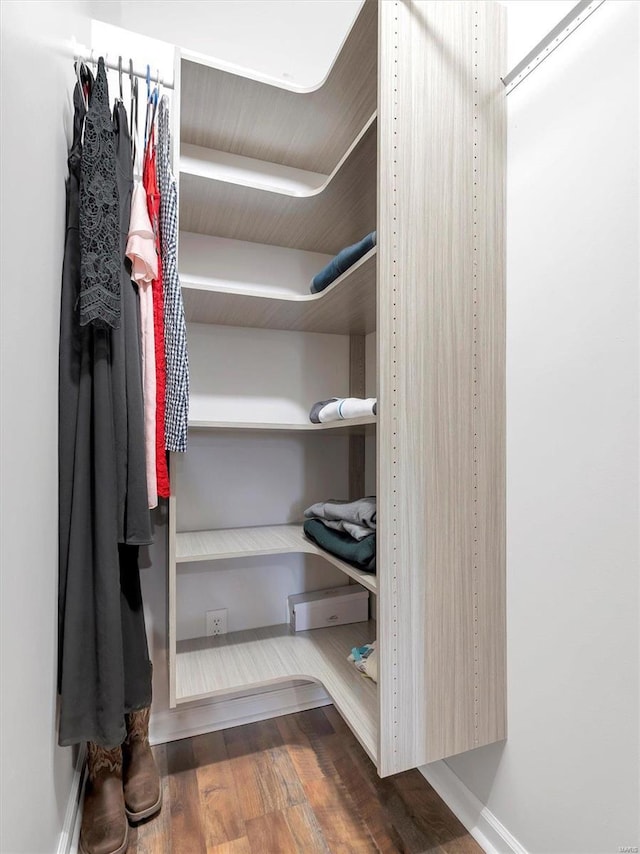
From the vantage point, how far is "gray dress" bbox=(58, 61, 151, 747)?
3.21 ft

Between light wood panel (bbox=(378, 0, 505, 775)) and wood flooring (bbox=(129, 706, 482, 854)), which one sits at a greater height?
light wood panel (bbox=(378, 0, 505, 775))

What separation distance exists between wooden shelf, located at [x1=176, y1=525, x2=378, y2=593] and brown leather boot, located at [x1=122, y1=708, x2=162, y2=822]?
0.47 m

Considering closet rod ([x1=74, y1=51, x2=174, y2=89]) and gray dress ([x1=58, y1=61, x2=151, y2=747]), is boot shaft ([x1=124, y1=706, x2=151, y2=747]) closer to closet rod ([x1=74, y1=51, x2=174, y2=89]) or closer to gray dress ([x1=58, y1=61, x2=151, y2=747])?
gray dress ([x1=58, y1=61, x2=151, y2=747])

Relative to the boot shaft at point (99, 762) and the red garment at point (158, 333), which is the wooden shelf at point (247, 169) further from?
the boot shaft at point (99, 762)

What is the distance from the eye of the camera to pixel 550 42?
1.02m

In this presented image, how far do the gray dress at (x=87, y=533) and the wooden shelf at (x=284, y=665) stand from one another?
0.34 m

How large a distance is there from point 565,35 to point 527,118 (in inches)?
6.1

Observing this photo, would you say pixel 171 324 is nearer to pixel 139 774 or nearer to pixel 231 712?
pixel 139 774

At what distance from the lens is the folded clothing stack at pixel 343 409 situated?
1.22 metres

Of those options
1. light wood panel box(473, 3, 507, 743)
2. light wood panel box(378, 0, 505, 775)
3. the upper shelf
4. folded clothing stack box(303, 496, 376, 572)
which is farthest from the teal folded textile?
the upper shelf

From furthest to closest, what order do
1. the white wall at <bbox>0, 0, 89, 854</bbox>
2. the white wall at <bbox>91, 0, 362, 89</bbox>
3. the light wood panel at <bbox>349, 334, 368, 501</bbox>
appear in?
the light wood panel at <bbox>349, 334, 368, 501</bbox>, the white wall at <bbox>91, 0, 362, 89</bbox>, the white wall at <bbox>0, 0, 89, 854</bbox>

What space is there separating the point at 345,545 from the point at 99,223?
977 millimetres

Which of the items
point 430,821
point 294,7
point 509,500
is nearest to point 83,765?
point 430,821

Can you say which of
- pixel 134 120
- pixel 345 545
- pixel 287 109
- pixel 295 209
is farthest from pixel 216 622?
pixel 287 109
